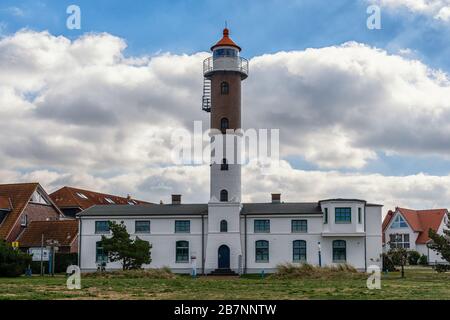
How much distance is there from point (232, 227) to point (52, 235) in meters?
14.6

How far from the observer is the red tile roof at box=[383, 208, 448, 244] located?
257 feet

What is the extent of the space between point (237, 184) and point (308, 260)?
25.3 ft

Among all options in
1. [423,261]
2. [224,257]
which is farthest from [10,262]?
[423,261]

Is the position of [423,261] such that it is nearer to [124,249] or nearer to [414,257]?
[414,257]

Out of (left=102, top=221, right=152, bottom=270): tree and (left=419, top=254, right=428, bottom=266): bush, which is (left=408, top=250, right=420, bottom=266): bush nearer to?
(left=419, top=254, right=428, bottom=266): bush

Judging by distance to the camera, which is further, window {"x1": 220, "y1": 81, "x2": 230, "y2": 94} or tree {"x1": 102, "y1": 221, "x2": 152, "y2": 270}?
window {"x1": 220, "y1": 81, "x2": 230, "y2": 94}

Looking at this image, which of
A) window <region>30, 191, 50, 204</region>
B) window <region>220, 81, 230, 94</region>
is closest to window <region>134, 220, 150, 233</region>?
window <region>30, 191, 50, 204</region>

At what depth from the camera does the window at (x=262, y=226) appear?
169ft

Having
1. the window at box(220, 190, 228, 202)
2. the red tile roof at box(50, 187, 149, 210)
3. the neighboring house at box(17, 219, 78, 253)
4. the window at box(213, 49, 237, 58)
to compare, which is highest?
the window at box(213, 49, 237, 58)

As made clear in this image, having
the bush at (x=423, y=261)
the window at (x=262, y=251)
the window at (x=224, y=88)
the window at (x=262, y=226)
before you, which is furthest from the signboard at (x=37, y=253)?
the bush at (x=423, y=261)

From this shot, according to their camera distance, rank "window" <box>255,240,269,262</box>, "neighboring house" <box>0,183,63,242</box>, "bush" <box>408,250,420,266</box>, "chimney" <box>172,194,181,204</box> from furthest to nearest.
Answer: "bush" <box>408,250,420,266</box> → "chimney" <box>172,194,181,204</box> → "neighboring house" <box>0,183,63,242</box> → "window" <box>255,240,269,262</box>

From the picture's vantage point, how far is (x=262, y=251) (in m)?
51.2
